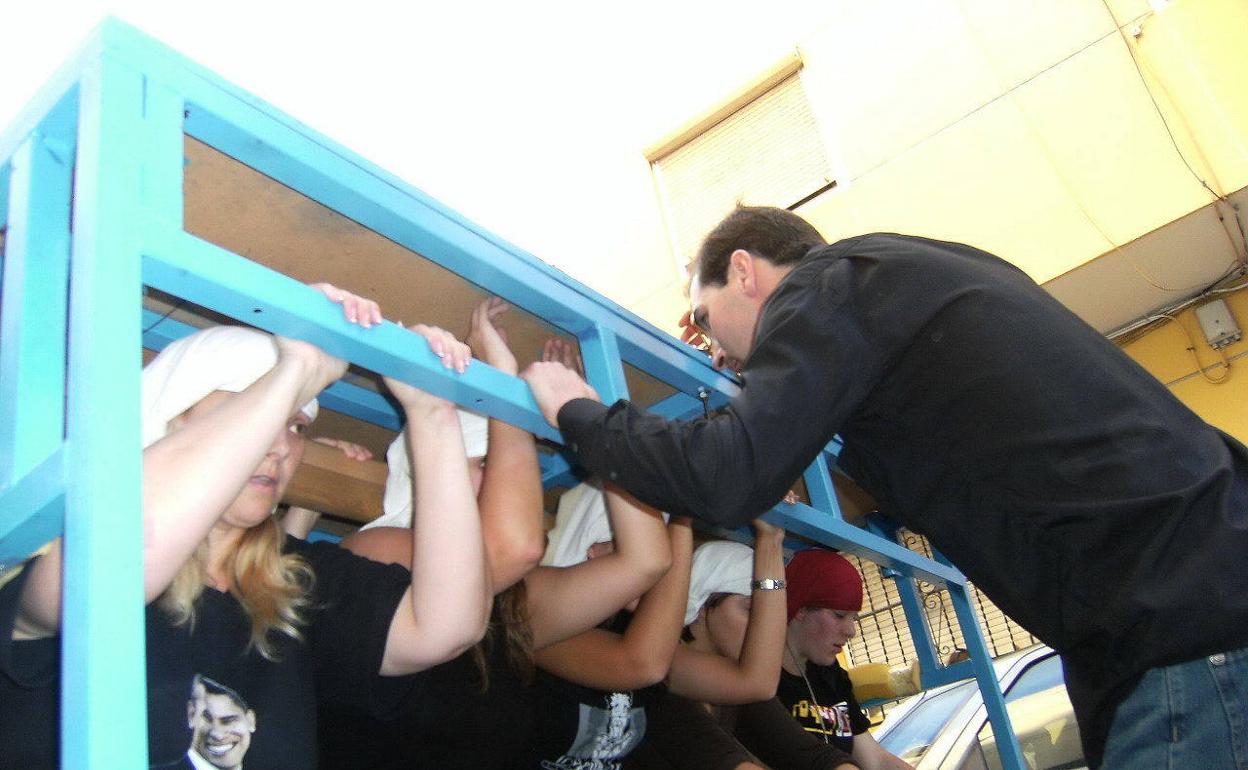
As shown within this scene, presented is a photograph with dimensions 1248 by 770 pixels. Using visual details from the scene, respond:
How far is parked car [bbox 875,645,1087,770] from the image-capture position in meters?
3.35

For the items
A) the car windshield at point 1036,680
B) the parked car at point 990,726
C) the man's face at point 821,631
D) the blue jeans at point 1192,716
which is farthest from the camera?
the car windshield at point 1036,680

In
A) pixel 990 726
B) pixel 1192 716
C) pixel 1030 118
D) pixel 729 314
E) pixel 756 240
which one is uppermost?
pixel 1030 118

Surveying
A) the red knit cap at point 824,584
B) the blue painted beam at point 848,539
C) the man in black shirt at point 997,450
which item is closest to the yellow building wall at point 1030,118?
the red knit cap at point 824,584

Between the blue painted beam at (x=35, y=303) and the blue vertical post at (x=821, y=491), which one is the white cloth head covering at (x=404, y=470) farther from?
the blue vertical post at (x=821, y=491)

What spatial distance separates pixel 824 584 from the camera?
11.1ft

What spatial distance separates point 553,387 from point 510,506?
0.32 meters

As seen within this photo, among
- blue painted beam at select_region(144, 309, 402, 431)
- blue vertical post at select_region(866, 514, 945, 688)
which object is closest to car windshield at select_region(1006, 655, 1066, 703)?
blue vertical post at select_region(866, 514, 945, 688)

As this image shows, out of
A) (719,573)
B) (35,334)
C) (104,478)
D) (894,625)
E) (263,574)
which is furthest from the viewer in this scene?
(894,625)

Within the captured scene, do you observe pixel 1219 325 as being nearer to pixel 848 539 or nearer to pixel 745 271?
pixel 848 539

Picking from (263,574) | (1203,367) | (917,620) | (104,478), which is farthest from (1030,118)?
(104,478)

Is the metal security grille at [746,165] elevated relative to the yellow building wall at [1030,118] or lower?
elevated

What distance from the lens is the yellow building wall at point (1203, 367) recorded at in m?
5.73

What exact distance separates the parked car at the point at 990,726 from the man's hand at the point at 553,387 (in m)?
2.35

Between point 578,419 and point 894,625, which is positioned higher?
point 894,625
